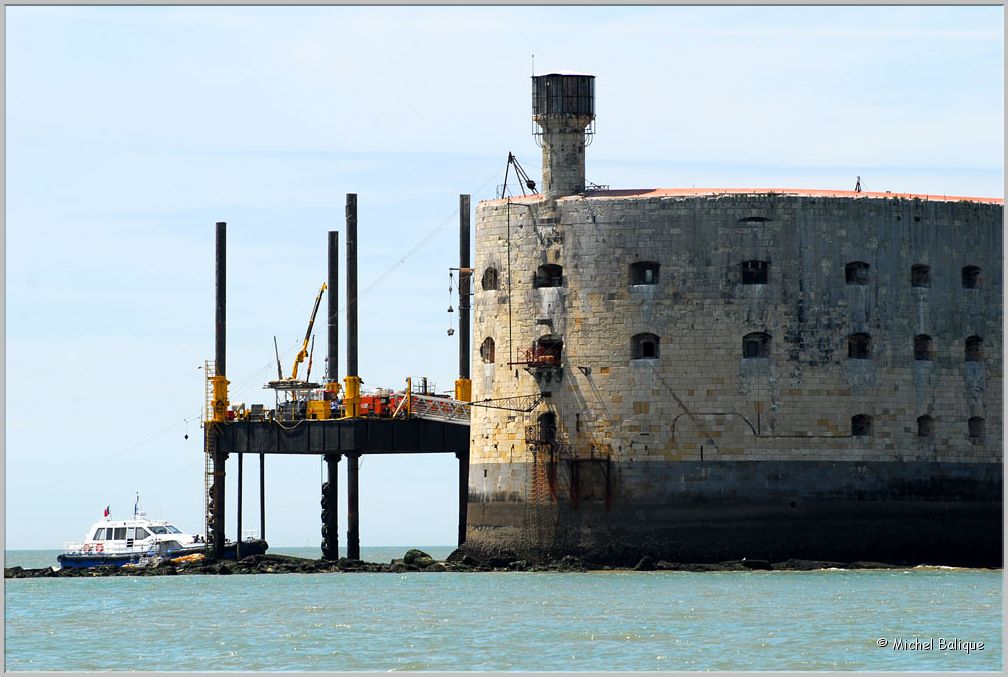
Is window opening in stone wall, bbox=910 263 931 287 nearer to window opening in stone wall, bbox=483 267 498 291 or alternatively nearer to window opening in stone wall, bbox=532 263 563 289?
window opening in stone wall, bbox=532 263 563 289

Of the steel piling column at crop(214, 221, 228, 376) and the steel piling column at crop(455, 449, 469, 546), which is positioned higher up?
the steel piling column at crop(214, 221, 228, 376)

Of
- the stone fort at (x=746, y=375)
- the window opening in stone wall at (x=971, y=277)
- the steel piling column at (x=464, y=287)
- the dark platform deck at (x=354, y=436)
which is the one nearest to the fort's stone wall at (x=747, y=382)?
the stone fort at (x=746, y=375)

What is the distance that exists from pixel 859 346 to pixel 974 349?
3.28 m

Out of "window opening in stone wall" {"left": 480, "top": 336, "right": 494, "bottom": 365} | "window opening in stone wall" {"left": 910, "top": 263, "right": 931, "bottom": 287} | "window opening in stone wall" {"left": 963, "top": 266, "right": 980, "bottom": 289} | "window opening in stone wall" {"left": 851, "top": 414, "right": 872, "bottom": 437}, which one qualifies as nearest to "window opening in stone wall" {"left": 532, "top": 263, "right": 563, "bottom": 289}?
"window opening in stone wall" {"left": 480, "top": 336, "right": 494, "bottom": 365}

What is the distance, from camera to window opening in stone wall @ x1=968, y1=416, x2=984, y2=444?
63156mm

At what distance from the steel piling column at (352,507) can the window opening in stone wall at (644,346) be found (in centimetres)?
1077

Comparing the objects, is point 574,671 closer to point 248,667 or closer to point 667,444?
point 248,667

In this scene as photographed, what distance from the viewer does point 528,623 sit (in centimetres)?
4806

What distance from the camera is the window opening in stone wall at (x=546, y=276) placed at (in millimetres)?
62375

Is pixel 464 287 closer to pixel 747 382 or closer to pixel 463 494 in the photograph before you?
pixel 463 494

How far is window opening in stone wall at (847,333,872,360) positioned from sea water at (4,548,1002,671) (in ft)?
16.7

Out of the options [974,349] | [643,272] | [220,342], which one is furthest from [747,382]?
[220,342]

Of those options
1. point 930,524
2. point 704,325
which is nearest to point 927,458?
point 930,524

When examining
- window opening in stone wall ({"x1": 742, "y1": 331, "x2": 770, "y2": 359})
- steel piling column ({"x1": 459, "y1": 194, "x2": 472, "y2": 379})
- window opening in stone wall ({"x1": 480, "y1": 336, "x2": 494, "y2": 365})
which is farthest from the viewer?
steel piling column ({"x1": 459, "y1": 194, "x2": 472, "y2": 379})
